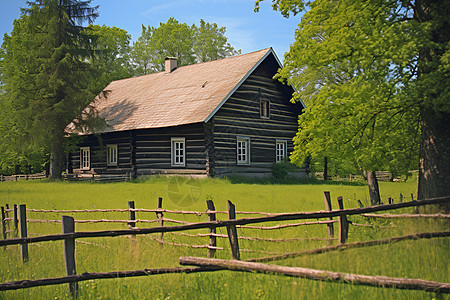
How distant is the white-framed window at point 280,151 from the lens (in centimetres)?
2904

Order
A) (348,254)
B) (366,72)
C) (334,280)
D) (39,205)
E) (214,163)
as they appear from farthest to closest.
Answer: (214,163) < (39,205) < (366,72) < (348,254) < (334,280)

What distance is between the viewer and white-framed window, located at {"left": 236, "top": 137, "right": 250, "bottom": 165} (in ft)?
87.5

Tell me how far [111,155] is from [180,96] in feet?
23.8

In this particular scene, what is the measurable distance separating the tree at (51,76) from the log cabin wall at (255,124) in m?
10.7

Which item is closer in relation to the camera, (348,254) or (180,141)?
(348,254)

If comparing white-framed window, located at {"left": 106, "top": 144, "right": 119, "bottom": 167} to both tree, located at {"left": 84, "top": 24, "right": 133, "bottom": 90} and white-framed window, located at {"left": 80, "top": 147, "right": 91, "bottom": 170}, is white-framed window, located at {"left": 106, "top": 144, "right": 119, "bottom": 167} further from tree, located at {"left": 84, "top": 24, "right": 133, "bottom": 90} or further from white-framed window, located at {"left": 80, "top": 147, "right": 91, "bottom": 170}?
tree, located at {"left": 84, "top": 24, "right": 133, "bottom": 90}

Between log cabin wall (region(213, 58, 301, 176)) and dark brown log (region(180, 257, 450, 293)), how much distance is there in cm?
1864

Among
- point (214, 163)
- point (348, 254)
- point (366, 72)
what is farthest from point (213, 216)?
point (214, 163)

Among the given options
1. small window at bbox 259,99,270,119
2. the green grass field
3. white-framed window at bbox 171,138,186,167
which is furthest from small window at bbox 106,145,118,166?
the green grass field

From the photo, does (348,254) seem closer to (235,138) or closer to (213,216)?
(213,216)

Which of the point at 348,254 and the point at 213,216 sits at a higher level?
the point at 213,216

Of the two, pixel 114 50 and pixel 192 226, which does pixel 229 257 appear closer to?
pixel 192 226

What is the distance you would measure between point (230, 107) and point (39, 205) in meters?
12.5

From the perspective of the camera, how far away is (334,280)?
5449 mm
